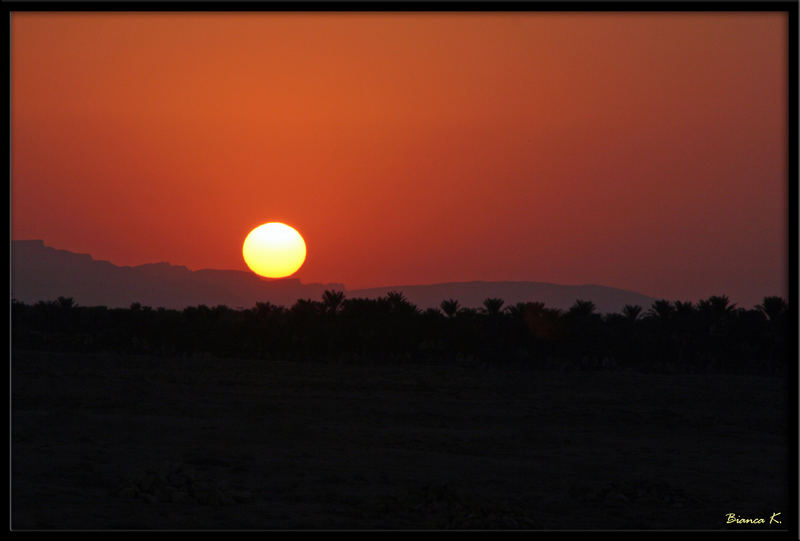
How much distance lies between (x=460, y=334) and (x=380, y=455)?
92.6ft

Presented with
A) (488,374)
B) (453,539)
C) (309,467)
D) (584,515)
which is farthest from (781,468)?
(488,374)

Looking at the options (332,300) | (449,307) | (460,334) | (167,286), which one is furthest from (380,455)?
(167,286)

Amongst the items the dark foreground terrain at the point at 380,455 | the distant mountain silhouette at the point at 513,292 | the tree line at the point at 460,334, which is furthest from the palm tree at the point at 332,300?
the distant mountain silhouette at the point at 513,292

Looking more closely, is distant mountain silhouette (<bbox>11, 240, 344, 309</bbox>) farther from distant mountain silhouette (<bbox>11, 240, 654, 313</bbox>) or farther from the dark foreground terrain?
the dark foreground terrain

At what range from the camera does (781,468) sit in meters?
16.0

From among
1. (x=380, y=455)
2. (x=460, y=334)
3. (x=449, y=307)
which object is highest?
(x=449, y=307)

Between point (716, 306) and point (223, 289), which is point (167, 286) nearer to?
point (223, 289)

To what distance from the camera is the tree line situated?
42.0 meters

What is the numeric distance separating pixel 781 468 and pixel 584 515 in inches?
219

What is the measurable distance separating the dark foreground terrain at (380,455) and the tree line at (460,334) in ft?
42.0

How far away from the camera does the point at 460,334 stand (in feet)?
144

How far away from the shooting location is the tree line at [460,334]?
138 ft

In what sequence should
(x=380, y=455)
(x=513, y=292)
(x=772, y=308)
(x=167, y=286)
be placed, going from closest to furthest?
(x=380, y=455), (x=772, y=308), (x=513, y=292), (x=167, y=286)

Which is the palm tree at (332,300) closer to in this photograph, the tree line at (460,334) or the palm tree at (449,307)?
the tree line at (460,334)
